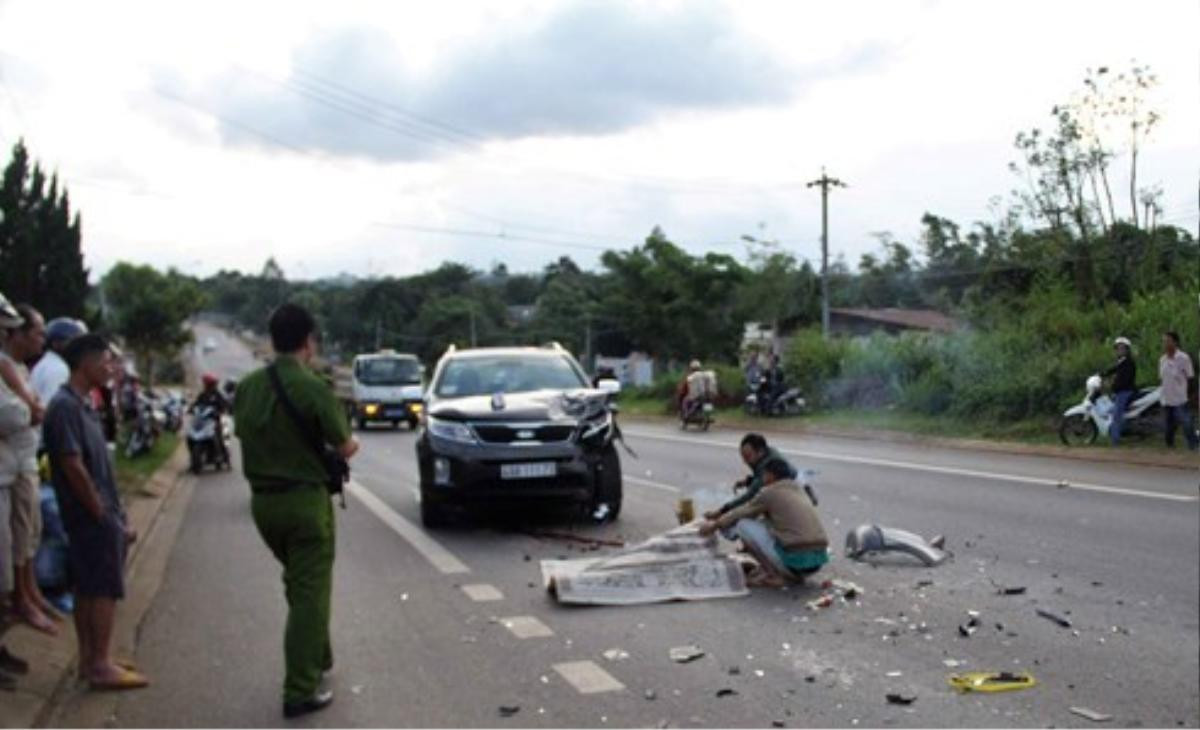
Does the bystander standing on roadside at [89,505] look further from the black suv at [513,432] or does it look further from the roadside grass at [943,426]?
the black suv at [513,432]

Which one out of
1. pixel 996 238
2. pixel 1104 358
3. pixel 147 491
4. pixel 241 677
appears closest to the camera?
pixel 1104 358

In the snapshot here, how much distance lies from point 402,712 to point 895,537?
2643 mm

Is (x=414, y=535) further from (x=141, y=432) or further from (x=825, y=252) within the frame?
(x=141, y=432)

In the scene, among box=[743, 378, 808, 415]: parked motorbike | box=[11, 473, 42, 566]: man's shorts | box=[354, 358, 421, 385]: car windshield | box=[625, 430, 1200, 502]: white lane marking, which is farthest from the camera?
box=[354, 358, 421, 385]: car windshield

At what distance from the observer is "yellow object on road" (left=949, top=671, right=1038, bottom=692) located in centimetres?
449

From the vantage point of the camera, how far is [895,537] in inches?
239

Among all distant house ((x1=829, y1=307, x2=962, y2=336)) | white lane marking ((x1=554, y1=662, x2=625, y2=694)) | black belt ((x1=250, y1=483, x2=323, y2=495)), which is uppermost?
distant house ((x1=829, y1=307, x2=962, y2=336))

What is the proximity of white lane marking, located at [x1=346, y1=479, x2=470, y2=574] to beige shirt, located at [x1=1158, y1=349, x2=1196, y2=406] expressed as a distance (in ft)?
19.7

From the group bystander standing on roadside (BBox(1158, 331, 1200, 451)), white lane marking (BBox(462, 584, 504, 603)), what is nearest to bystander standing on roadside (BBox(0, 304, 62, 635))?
white lane marking (BBox(462, 584, 504, 603))

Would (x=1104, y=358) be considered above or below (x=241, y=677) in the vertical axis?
above

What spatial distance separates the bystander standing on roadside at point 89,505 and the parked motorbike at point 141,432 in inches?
614

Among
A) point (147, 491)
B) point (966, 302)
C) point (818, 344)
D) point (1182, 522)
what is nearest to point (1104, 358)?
point (966, 302)

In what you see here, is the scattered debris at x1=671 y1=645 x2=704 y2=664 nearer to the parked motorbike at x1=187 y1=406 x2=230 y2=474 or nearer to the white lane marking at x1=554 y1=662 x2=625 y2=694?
the white lane marking at x1=554 y1=662 x2=625 y2=694

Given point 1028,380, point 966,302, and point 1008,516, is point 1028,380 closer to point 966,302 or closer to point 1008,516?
point 966,302
